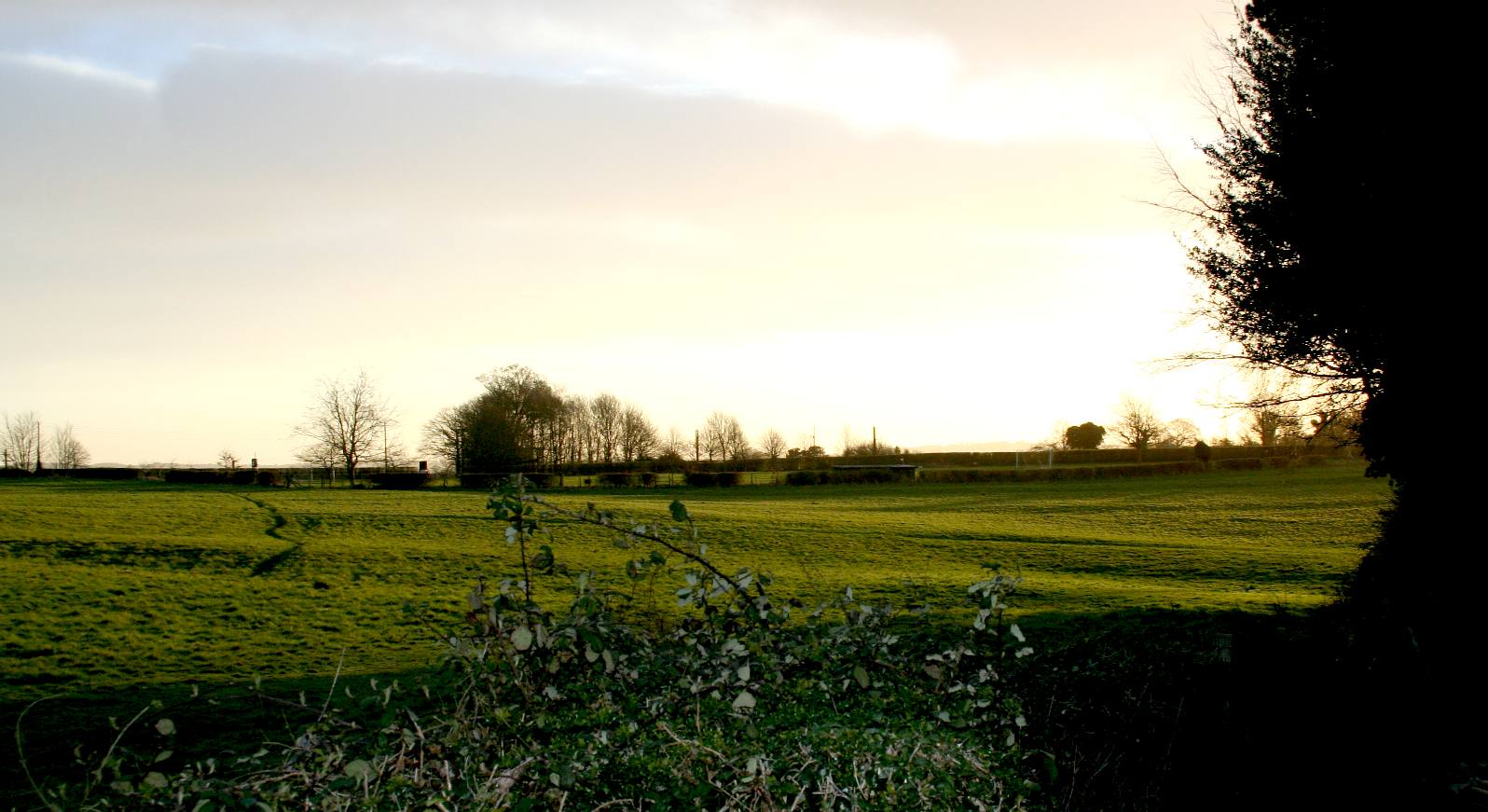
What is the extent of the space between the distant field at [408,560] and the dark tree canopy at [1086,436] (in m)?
45.6

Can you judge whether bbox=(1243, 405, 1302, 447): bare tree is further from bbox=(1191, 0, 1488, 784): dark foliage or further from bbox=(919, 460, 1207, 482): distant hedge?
bbox=(919, 460, 1207, 482): distant hedge

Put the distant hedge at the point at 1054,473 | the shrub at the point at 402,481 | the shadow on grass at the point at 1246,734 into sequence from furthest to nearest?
the distant hedge at the point at 1054,473, the shrub at the point at 402,481, the shadow on grass at the point at 1246,734

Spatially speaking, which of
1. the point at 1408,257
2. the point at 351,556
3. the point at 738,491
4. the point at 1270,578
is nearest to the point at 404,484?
the point at 738,491

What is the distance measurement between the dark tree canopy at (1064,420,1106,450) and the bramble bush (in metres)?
83.8

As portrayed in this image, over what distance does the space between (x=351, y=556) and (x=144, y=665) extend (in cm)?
869

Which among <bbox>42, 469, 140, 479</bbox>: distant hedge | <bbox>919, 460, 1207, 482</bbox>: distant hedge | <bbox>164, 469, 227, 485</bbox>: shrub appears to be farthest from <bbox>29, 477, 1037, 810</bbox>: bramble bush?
<bbox>42, 469, 140, 479</bbox>: distant hedge

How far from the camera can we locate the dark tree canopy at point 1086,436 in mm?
83644

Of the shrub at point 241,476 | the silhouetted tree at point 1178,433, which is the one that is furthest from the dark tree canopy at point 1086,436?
the shrub at point 241,476

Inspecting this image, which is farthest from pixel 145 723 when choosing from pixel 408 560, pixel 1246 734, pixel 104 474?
pixel 104 474

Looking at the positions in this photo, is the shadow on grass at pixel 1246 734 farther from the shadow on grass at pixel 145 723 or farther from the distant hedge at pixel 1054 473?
the distant hedge at pixel 1054 473

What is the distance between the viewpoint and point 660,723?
144 inches

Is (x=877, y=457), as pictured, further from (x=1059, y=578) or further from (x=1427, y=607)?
(x=1427, y=607)

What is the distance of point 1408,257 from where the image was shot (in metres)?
10.2

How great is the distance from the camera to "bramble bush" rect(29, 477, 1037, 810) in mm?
3152
